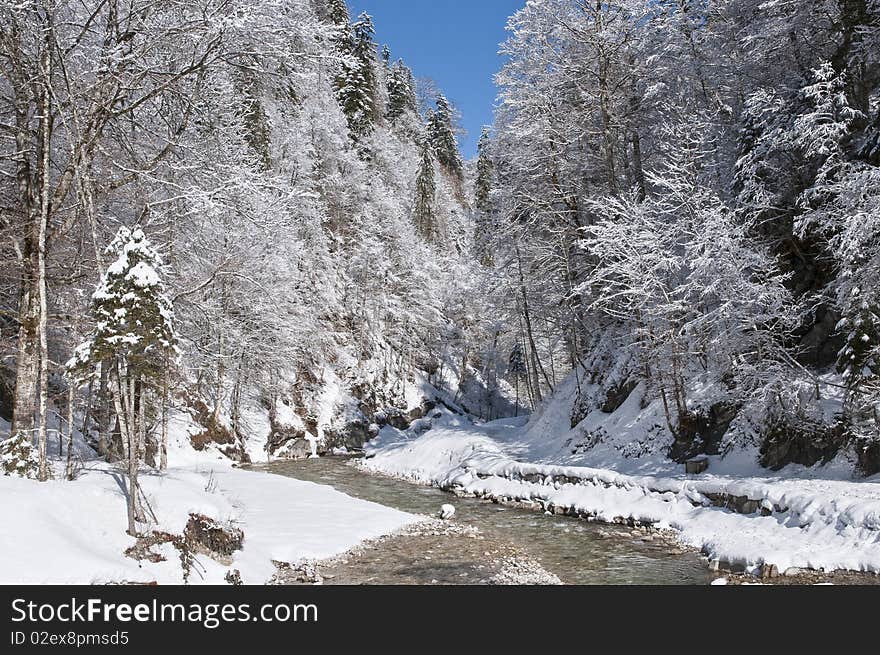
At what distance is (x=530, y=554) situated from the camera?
11367 mm

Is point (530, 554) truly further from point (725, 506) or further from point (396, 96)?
Result: point (396, 96)

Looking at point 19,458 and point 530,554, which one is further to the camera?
point 530,554

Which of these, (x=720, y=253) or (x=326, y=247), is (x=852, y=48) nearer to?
(x=720, y=253)

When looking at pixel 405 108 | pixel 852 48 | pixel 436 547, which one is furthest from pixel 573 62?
pixel 405 108

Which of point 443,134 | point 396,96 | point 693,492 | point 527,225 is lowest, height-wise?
point 693,492

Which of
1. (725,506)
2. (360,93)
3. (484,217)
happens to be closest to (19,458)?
(725,506)

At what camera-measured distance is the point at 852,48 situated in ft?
47.7

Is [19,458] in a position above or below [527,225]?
below

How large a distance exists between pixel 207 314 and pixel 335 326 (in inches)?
1078

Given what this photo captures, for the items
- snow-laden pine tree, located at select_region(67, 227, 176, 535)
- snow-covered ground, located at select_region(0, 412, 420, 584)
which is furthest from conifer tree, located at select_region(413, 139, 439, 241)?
snow-laden pine tree, located at select_region(67, 227, 176, 535)

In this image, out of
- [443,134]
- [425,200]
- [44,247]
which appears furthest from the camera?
[443,134]

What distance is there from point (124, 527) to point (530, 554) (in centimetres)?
733

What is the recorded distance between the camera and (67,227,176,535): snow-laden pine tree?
752cm

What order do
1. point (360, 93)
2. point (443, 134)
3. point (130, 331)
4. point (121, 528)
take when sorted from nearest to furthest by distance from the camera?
1. point (121, 528)
2. point (130, 331)
3. point (360, 93)
4. point (443, 134)
